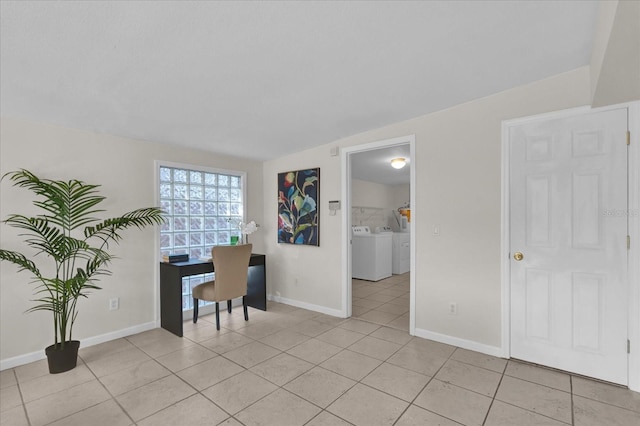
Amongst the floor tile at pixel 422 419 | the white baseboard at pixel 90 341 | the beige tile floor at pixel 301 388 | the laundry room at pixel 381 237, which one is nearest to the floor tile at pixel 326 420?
the beige tile floor at pixel 301 388

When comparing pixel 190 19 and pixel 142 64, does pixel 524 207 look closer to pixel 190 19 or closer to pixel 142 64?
pixel 190 19

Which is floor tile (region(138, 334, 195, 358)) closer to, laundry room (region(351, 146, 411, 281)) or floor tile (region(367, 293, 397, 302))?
floor tile (region(367, 293, 397, 302))

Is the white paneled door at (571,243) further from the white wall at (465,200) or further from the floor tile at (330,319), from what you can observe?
the floor tile at (330,319)

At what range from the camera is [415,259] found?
3.16 meters

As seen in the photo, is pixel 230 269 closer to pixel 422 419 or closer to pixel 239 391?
pixel 239 391

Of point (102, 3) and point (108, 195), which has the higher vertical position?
point (102, 3)

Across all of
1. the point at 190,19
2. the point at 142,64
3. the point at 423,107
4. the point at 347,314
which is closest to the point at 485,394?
the point at 347,314

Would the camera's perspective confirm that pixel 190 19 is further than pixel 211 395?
No

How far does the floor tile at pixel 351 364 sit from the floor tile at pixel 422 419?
19.9 inches

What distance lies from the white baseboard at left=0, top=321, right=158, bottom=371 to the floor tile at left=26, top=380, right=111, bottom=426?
2.59ft

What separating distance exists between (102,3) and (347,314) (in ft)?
11.4

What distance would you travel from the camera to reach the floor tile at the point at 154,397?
197 centimetres

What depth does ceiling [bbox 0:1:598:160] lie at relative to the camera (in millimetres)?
1596

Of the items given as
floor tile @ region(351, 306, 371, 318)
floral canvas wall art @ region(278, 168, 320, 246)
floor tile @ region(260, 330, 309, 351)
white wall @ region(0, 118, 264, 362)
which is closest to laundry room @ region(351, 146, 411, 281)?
floral canvas wall art @ region(278, 168, 320, 246)
